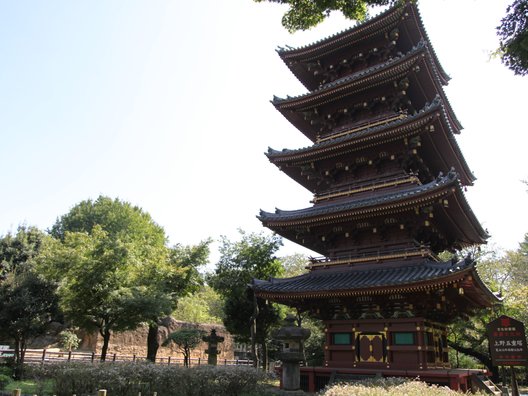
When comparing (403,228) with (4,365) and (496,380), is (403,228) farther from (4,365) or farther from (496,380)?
(4,365)

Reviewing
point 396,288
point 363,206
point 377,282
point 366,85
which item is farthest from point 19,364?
point 366,85

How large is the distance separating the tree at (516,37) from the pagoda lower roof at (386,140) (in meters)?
8.56

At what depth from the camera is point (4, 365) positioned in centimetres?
2175

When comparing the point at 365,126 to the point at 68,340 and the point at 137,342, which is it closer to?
the point at 68,340

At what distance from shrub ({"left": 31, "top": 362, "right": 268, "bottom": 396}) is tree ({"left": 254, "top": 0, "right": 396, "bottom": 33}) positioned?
11.9m

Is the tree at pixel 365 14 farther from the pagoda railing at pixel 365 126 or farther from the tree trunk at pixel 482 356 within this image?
the tree trunk at pixel 482 356

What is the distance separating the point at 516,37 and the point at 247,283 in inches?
961

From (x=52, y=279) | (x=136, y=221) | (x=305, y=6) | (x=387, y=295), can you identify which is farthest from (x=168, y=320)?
(x=305, y=6)

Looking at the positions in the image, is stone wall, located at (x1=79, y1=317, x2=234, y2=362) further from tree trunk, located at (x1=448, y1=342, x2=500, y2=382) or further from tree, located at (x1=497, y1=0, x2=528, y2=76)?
tree, located at (x1=497, y1=0, x2=528, y2=76)

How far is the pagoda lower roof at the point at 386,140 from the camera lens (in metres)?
16.7

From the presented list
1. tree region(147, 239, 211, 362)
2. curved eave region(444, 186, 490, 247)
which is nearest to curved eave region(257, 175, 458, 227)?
curved eave region(444, 186, 490, 247)

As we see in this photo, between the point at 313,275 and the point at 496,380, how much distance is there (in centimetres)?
2032

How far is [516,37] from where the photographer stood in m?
7.53

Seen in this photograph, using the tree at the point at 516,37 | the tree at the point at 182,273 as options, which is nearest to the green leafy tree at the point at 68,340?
the tree at the point at 182,273
